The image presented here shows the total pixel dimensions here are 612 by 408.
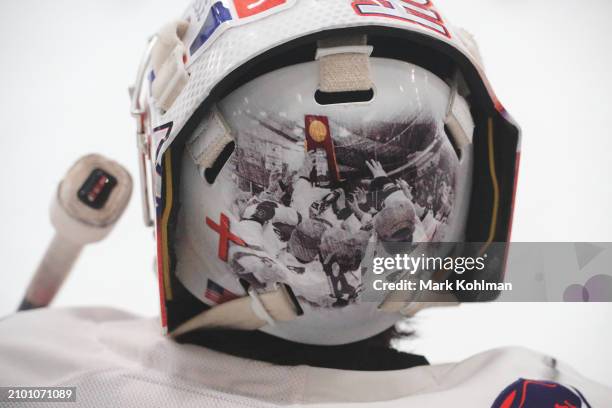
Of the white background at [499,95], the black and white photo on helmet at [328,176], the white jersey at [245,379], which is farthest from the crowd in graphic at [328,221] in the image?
the white background at [499,95]

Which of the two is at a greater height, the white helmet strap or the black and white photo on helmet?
the white helmet strap

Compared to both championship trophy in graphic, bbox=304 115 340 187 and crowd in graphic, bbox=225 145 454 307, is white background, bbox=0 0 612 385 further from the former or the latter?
championship trophy in graphic, bbox=304 115 340 187

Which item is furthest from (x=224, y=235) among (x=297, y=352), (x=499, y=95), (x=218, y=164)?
(x=499, y=95)

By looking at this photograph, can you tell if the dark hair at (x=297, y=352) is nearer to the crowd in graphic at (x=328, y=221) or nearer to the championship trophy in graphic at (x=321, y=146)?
the crowd in graphic at (x=328, y=221)

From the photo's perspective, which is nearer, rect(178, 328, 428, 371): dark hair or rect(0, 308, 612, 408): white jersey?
rect(0, 308, 612, 408): white jersey

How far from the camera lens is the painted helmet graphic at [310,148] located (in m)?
0.60

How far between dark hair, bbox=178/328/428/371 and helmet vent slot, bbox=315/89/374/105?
1.10 ft

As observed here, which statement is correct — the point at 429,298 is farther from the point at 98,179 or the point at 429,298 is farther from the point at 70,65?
the point at 70,65

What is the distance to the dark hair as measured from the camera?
744 mm

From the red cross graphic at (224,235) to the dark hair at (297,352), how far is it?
0.41 feet

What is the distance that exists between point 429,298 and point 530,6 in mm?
865

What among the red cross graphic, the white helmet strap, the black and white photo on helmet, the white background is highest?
the white helmet strap

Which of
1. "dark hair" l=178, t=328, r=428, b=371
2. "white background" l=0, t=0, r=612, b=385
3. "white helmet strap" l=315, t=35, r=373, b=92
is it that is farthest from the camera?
"white background" l=0, t=0, r=612, b=385

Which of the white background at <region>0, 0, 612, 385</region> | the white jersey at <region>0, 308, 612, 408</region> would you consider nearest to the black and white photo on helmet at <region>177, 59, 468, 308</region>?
the white jersey at <region>0, 308, 612, 408</region>
